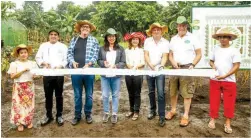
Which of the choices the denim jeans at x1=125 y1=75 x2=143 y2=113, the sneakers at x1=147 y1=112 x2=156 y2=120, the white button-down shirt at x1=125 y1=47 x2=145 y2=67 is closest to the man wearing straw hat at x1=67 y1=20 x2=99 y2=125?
the white button-down shirt at x1=125 y1=47 x2=145 y2=67

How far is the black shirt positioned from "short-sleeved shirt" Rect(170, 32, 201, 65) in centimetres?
130

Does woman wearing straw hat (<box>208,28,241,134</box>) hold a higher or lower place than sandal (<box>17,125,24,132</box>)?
higher

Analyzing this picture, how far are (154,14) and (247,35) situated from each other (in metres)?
23.0

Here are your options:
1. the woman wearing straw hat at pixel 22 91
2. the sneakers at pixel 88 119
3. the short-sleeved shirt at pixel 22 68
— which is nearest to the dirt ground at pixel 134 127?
the sneakers at pixel 88 119

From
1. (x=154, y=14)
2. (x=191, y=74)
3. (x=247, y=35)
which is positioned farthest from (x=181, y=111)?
(x=154, y=14)

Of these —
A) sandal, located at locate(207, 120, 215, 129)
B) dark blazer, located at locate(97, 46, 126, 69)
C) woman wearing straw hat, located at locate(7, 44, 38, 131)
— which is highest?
dark blazer, located at locate(97, 46, 126, 69)

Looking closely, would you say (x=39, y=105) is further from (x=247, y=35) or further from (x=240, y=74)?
(x=240, y=74)

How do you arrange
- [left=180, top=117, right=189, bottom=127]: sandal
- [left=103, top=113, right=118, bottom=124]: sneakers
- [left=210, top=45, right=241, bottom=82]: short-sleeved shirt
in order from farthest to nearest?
[left=103, top=113, right=118, bottom=124]: sneakers, [left=180, top=117, right=189, bottom=127]: sandal, [left=210, top=45, right=241, bottom=82]: short-sleeved shirt

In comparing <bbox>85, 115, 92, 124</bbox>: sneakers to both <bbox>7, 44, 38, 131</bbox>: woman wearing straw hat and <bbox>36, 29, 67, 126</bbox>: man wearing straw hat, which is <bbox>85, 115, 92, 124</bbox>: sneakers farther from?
<bbox>7, 44, 38, 131</bbox>: woman wearing straw hat

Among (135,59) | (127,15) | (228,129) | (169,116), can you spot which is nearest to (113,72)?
(135,59)

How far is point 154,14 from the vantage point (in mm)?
28203

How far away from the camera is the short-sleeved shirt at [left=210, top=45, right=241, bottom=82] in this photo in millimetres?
4000

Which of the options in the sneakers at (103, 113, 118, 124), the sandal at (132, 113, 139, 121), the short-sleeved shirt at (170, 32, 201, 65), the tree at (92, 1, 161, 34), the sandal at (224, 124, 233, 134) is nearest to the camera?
the sandal at (224, 124, 233, 134)

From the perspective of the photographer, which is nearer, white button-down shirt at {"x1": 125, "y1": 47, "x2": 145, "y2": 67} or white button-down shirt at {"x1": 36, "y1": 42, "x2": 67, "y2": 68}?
white button-down shirt at {"x1": 36, "y1": 42, "x2": 67, "y2": 68}
